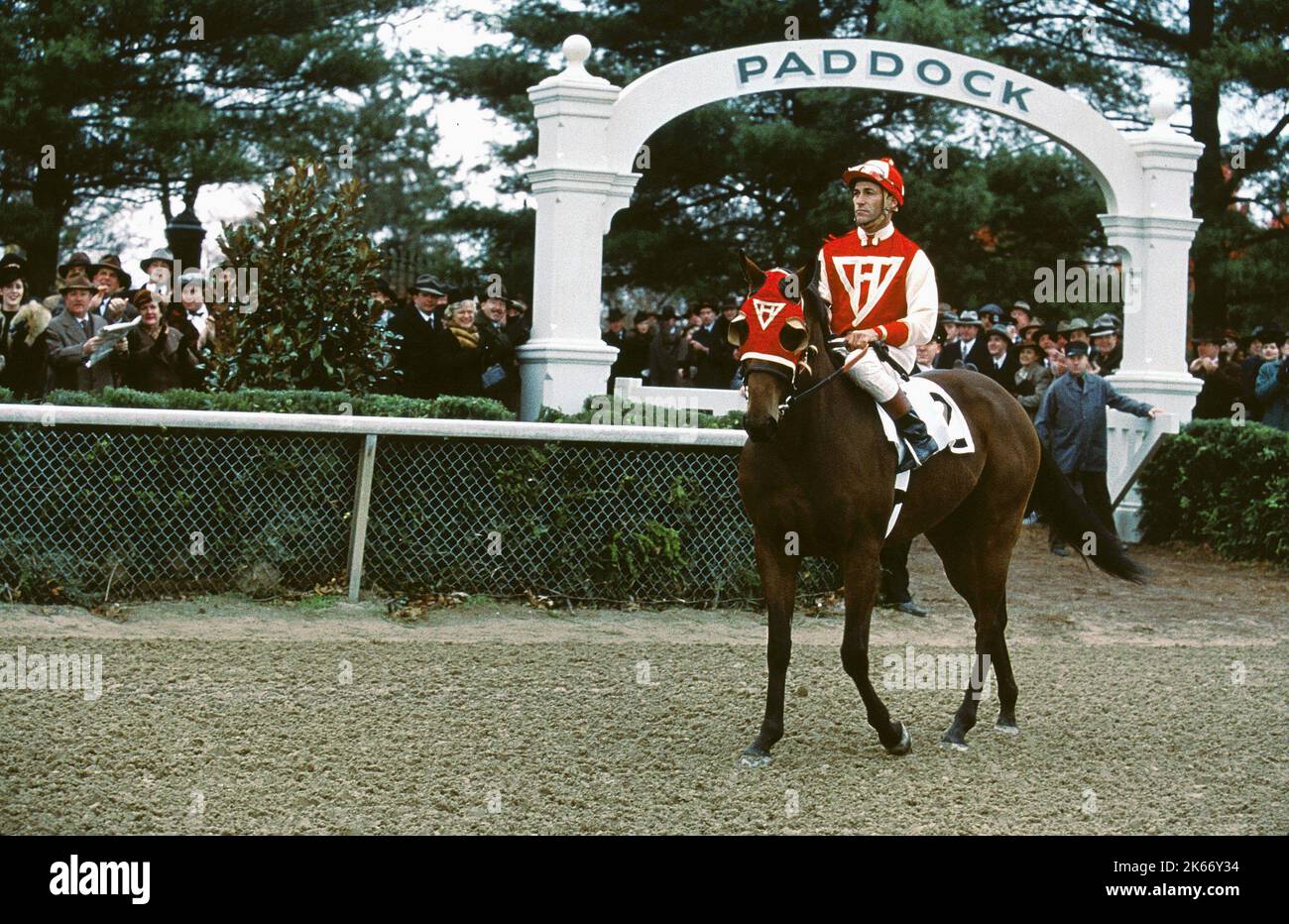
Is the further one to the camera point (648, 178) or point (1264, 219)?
point (1264, 219)

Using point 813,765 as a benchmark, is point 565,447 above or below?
above

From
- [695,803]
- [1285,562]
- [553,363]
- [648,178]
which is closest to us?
[695,803]

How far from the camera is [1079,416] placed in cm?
1216

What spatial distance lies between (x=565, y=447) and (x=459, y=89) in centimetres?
1285

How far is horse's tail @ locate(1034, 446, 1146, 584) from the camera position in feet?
24.0

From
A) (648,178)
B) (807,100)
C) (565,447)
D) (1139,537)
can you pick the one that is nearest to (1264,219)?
(807,100)

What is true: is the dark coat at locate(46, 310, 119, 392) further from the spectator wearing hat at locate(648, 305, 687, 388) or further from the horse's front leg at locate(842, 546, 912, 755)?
the spectator wearing hat at locate(648, 305, 687, 388)

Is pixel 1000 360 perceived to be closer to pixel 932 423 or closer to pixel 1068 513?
pixel 1068 513

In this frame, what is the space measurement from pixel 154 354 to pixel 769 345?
5.42 meters

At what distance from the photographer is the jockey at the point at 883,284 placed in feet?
20.3

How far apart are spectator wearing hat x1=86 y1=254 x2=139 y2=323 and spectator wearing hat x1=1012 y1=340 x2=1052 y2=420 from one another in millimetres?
7003

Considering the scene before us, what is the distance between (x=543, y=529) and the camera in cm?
902

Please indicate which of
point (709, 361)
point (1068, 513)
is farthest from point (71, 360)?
point (709, 361)
